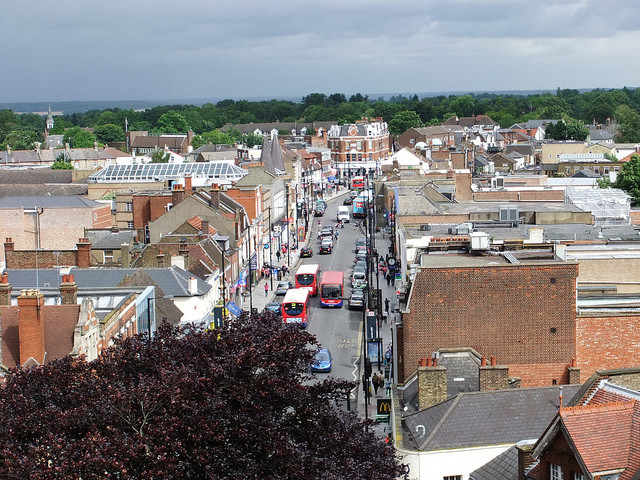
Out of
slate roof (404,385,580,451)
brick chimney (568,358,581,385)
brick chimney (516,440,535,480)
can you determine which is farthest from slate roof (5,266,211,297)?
brick chimney (516,440,535,480)

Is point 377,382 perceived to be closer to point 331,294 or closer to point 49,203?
point 331,294

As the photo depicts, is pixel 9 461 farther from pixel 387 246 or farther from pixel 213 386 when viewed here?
pixel 387 246

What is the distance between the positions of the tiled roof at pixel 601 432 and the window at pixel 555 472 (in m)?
1.25

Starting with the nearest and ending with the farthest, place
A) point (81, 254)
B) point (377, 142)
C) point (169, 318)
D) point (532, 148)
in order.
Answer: point (169, 318)
point (81, 254)
point (532, 148)
point (377, 142)

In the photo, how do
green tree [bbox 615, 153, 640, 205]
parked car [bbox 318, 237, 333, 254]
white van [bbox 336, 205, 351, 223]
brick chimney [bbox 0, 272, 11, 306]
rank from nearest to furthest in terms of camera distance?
brick chimney [bbox 0, 272, 11, 306] → parked car [bbox 318, 237, 333, 254] → green tree [bbox 615, 153, 640, 205] → white van [bbox 336, 205, 351, 223]

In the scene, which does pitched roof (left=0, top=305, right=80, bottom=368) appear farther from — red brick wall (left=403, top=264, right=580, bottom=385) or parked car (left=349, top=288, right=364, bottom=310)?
parked car (left=349, top=288, right=364, bottom=310)

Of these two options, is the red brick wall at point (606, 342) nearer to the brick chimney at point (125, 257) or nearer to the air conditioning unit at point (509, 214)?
the air conditioning unit at point (509, 214)

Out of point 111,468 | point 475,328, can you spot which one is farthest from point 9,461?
point 475,328

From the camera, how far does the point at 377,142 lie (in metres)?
189

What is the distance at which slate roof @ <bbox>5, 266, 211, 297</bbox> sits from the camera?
5056 centimetres

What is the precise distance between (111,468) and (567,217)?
43646 mm

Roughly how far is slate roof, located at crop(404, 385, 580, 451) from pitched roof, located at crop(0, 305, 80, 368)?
12298mm

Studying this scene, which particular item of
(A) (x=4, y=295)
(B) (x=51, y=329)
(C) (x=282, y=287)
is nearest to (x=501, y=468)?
(B) (x=51, y=329)

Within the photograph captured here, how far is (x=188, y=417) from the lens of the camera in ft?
76.4
